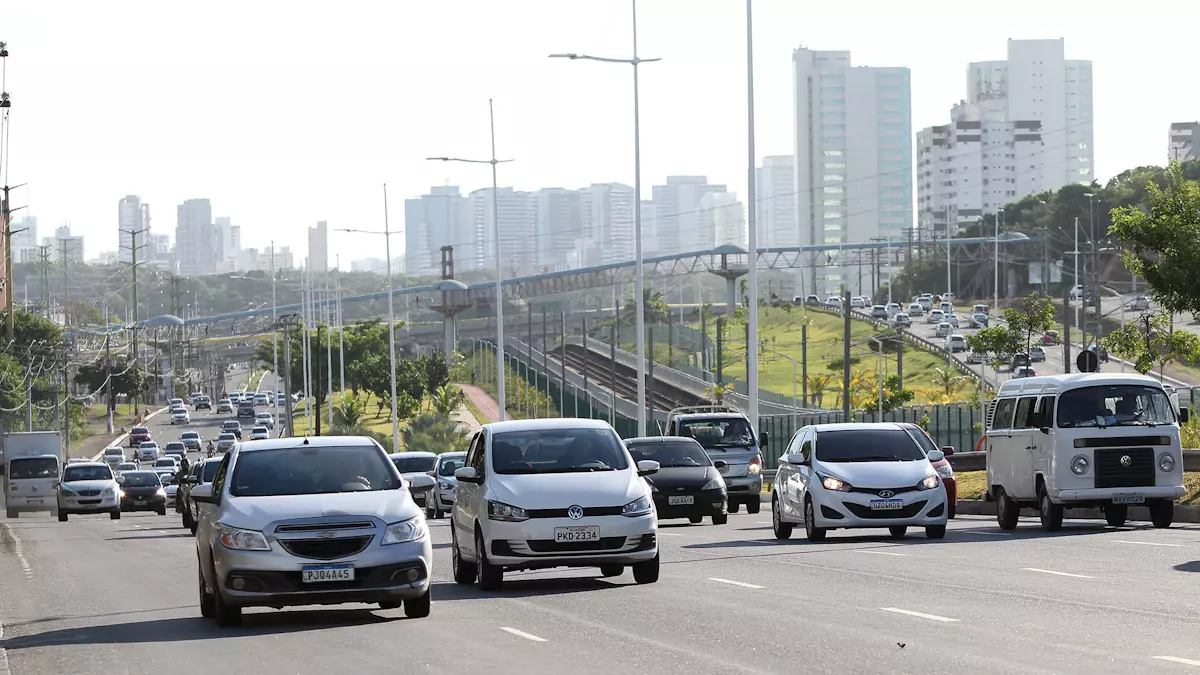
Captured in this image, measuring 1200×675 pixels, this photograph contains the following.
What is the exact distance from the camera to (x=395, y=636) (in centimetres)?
1457

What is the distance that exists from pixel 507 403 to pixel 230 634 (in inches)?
4280

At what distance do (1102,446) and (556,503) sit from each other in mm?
10805

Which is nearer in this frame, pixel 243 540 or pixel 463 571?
pixel 243 540

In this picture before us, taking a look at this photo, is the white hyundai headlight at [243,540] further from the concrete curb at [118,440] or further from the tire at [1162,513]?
the concrete curb at [118,440]

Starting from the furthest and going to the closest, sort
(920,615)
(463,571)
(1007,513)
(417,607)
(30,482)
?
(30,482)
(1007,513)
(463,571)
(417,607)
(920,615)

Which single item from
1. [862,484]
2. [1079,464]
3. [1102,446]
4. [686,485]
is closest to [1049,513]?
[1079,464]

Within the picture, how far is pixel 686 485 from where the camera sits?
3266 cm

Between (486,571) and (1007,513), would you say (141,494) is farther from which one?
(486,571)

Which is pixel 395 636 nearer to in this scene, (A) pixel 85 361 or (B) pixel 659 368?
(B) pixel 659 368

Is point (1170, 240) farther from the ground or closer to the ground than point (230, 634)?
farther from the ground

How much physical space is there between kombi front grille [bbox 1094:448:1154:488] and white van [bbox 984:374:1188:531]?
0.01m

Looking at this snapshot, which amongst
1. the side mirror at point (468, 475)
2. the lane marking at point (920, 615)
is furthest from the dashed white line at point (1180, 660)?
the side mirror at point (468, 475)

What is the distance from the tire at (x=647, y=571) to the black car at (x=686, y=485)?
13.1 meters

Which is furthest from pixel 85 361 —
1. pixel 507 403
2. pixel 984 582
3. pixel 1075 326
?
pixel 984 582
